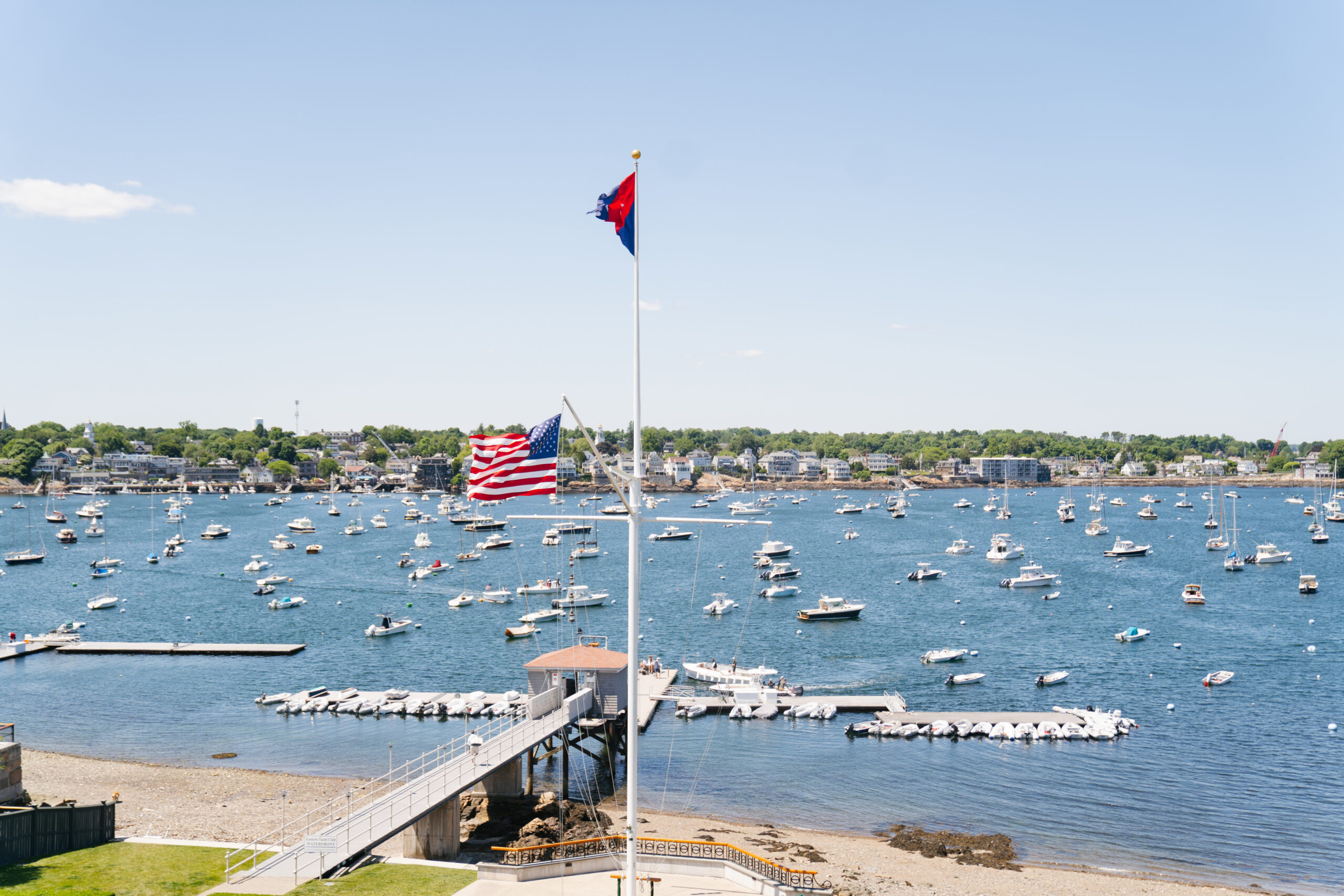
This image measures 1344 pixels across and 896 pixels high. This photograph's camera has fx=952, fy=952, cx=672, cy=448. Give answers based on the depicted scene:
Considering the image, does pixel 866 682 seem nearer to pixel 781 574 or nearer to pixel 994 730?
pixel 994 730

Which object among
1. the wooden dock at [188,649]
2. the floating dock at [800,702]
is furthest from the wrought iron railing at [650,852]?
the wooden dock at [188,649]

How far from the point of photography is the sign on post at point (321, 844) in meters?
28.4

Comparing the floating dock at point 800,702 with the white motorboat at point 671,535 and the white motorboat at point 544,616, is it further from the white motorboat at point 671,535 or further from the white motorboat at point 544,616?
the white motorboat at point 671,535

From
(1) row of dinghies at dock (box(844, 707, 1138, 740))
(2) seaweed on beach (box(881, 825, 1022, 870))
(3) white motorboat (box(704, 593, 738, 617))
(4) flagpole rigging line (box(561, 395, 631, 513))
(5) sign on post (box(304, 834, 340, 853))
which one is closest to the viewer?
(4) flagpole rigging line (box(561, 395, 631, 513))

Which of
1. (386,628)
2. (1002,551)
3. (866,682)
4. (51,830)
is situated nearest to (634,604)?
(51,830)

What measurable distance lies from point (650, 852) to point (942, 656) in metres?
49.9

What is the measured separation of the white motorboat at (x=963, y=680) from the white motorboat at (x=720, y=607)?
3058 cm

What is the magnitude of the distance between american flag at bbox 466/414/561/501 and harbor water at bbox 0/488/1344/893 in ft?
43.1

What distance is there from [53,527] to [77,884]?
20239 cm

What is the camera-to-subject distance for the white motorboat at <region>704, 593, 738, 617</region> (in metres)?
96.0

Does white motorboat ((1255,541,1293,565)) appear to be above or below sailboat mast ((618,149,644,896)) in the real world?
below

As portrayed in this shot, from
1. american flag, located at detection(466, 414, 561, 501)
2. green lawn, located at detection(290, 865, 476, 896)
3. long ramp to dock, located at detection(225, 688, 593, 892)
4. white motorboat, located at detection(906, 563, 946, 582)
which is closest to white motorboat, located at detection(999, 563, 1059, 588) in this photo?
white motorboat, located at detection(906, 563, 946, 582)

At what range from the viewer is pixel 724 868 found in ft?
92.6

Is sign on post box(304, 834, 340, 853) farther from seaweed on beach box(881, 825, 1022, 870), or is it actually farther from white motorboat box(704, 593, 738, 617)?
white motorboat box(704, 593, 738, 617)
